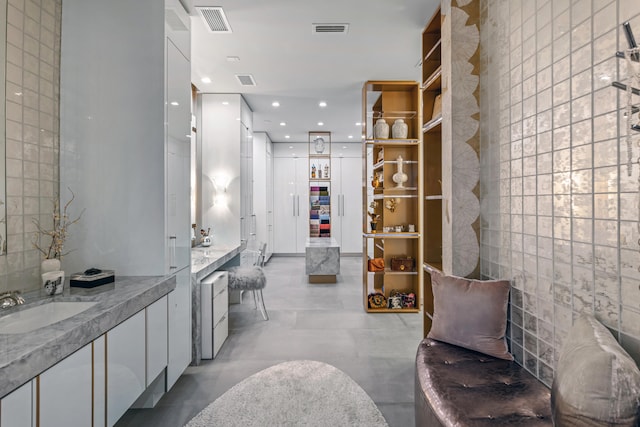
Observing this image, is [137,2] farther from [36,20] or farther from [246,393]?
[246,393]

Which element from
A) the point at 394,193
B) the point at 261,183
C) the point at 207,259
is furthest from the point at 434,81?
the point at 261,183

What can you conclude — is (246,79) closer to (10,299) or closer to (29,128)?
(29,128)

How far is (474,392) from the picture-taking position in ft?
4.86

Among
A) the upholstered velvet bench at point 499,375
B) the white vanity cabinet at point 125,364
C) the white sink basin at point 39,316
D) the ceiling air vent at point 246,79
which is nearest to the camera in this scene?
the upholstered velvet bench at point 499,375

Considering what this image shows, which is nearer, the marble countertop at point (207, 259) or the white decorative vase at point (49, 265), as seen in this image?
the white decorative vase at point (49, 265)

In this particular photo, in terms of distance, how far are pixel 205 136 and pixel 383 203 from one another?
2.58 meters

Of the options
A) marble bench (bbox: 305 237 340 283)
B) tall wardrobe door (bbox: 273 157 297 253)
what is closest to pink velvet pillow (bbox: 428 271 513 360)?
marble bench (bbox: 305 237 340 283)

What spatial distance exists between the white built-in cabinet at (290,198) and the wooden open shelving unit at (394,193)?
4.15 m

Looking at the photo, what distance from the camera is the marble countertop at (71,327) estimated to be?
42.6 inches

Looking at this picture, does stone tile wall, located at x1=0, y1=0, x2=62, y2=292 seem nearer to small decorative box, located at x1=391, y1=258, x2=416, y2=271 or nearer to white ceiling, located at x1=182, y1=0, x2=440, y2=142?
white ceiling, located at x1=182, y1=0, x2=440, y2=142

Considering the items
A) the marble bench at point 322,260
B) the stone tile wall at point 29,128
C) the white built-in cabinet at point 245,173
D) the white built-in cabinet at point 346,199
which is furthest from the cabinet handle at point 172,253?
the white built-in cabinet at point 346,199

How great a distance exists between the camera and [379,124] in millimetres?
4203

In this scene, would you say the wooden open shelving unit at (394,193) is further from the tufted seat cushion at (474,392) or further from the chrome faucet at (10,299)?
the chrome faucet at (10,299)

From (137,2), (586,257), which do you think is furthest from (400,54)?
(586,257)
